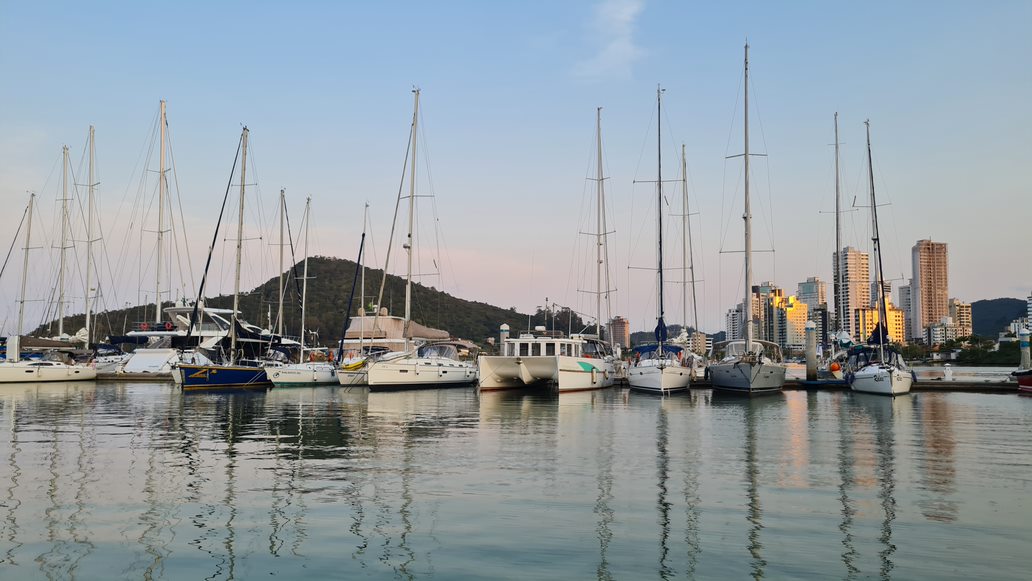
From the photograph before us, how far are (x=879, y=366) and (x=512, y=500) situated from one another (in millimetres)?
36199

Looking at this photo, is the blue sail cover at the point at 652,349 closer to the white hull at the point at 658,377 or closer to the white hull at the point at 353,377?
Result: the white hull at the point at 658,377

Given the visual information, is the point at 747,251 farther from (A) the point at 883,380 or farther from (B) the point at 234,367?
(B) the point at 234,367

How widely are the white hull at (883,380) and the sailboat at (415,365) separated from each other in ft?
85.8

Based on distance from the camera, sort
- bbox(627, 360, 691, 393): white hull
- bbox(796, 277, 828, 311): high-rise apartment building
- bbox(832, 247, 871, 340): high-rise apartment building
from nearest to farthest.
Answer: bbox(627, 360, 691, 393): white hull
bbox(832, 247, 871, 340): high-rise apartment building
bbox(796, 277, 828, 311): high-rise apartment building

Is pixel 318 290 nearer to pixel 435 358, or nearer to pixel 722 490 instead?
pixel 435 358

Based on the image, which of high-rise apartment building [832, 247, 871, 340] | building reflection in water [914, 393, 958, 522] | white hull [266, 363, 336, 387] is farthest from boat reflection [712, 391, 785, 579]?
white hull [266, 363, 336, 387]

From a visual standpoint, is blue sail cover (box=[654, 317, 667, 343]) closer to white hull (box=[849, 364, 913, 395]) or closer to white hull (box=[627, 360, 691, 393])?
white hull (box=[627, 360, 691, 393])

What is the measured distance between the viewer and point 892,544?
30.7ft

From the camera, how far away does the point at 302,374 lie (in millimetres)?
51781

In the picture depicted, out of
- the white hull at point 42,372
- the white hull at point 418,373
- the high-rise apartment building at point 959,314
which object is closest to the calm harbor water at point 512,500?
the white hull at point 418,373

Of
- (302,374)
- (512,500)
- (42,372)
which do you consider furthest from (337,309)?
(512,500)

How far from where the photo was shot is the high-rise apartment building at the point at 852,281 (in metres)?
58.1

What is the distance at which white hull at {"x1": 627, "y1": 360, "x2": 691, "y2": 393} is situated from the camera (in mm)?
43062

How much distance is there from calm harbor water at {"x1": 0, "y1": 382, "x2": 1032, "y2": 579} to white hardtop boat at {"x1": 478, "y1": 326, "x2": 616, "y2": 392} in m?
18.6
